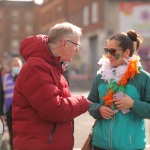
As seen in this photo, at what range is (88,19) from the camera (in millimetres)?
42750

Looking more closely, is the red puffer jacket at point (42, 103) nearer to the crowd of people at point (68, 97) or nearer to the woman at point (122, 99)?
the crowd of people at point (68, 97)

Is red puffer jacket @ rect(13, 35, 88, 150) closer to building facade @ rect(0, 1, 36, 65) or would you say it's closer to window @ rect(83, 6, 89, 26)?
window @ rect(83, 6, 89, 26)

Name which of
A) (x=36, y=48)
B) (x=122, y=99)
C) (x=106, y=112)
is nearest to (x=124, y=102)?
(x=122, y=99)

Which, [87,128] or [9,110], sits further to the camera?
[87,128]

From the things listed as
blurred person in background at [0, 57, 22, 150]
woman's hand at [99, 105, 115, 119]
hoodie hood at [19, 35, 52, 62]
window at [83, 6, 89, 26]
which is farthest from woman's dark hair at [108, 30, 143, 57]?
window at [83, 6, 89, 26]

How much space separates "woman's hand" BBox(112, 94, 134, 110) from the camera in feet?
11.7

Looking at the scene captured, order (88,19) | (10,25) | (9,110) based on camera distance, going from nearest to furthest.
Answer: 1. (9,110)
2. (88,19)
3. (10,25)

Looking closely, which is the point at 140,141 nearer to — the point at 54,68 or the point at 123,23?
the point at 54,68

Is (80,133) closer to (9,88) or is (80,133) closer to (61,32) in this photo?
(9,88)

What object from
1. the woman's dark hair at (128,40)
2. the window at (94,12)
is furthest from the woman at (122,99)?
the window at (94,12)

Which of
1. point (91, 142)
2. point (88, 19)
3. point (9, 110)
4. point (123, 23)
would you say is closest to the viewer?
point (91, 142)

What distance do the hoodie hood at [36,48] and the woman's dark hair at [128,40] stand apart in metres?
0.79

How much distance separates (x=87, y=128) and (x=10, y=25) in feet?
273

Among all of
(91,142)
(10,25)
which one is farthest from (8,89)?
(10,25)
